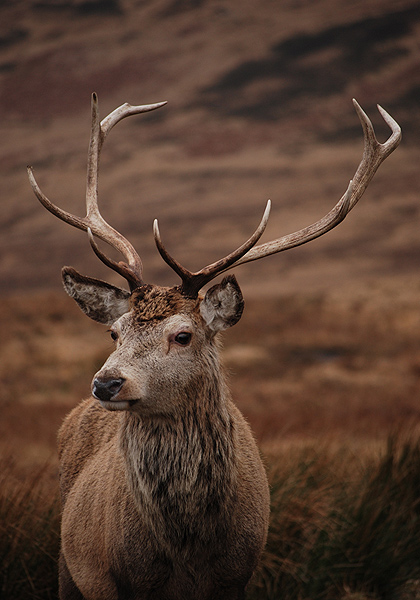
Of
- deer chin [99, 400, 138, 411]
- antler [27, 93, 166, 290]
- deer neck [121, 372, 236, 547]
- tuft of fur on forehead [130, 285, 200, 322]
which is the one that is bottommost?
deer neck [121, 372, 236, 547]

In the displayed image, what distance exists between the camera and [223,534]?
374cm

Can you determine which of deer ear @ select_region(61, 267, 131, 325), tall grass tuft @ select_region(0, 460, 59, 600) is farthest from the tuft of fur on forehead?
tall grass tuft @ select_region(0, 460, 59, 600)

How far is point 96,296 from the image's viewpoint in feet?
13.6

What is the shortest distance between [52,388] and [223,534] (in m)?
22.5

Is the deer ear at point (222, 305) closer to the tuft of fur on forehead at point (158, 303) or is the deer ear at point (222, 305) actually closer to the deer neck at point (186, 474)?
the tuft of fur on forehead at point (158, 303)

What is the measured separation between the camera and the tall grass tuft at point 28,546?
16.6 feet

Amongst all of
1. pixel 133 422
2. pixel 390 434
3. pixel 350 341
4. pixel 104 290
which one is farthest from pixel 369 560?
pixel 350 341

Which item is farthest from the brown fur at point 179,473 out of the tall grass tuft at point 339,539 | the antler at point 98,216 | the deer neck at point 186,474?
the tall grass tuft at point 339,539

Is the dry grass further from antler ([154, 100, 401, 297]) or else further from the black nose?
the black nose

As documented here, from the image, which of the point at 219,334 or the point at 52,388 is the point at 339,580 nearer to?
the point at 219,334

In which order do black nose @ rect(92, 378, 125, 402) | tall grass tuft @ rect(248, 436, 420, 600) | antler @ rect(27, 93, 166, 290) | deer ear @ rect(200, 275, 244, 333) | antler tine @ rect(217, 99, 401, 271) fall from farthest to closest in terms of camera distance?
tall grass tuft @ rect(248, 436, 420, 600) → antler tine @ rect(217, 99, 401, 271) → antler @ rect(27, 93, 166, 290) → deer ear @ rect(200, 275, 244, 333) → black nose @ rect(92, 378, 125, 402)

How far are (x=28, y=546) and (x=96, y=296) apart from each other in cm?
214

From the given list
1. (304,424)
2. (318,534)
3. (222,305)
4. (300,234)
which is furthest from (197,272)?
(304,424)

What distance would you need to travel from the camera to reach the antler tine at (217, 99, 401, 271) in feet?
13.6
